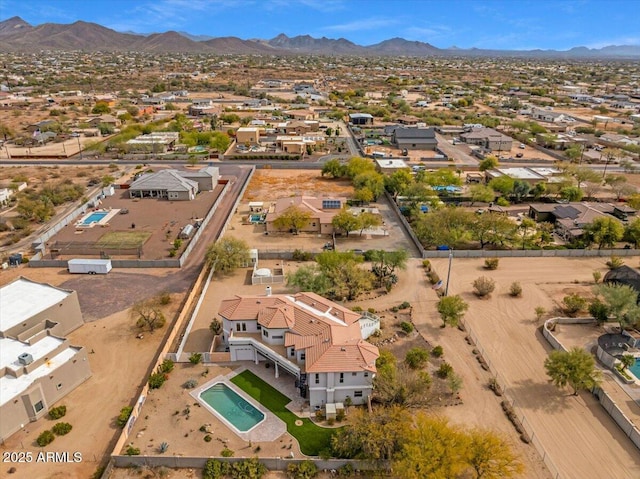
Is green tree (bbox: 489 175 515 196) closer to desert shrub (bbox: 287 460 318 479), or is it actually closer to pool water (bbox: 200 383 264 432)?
pool water (bbox: 200 383 264 432)

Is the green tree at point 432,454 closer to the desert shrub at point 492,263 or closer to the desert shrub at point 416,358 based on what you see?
the desert shrub at point 416,358

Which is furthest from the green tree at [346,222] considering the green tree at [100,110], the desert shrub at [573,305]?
the green tree at [100,110]

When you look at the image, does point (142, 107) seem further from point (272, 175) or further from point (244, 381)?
point (244, 381)

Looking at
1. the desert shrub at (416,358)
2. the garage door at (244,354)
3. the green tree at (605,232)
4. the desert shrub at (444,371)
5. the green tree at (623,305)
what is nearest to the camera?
the desert shrub at (444,371)

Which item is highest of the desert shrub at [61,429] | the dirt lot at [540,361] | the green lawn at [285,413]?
the desert shrub at [61,429]

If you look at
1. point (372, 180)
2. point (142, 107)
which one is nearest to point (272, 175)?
point (372, 180)

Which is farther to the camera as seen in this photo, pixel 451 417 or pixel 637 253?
pixel 637 253

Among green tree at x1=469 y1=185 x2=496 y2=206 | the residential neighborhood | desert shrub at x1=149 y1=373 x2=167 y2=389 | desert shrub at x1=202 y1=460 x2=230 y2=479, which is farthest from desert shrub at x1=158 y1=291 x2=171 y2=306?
green tree at x1=469 y1=185 x2=496 y2=206

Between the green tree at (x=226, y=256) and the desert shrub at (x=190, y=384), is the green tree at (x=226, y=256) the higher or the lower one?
the higher one
